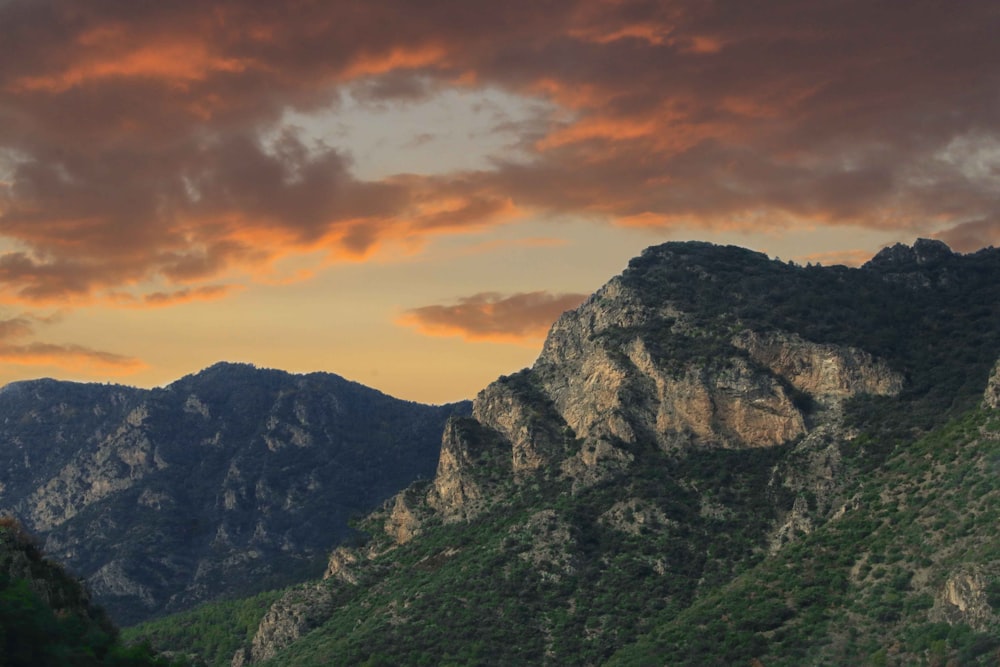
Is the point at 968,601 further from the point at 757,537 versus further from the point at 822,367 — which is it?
the point at 822,367

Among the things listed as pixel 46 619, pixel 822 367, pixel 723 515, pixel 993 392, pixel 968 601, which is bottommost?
pixel 968 601

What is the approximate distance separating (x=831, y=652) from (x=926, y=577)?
1356cm

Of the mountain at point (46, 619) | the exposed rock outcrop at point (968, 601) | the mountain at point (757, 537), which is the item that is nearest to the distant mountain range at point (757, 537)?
the exposed rock outcrop at point (968, 601)

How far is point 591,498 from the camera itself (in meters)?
190

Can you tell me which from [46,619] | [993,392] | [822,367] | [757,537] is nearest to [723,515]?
[757,537]

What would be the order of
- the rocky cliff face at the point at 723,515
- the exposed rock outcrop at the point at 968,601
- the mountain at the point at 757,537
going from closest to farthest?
the exposed rock outcrop at the point at 968,601 < the mountain at the point at 757,537 < the rocky cliff face at the point at 723,515

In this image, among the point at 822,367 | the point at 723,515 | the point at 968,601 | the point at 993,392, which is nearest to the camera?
the point at 968,601

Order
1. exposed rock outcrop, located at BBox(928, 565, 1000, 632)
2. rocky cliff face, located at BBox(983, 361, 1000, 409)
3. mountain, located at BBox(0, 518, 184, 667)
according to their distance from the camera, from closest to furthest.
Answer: mountain, located at BBox(0, 518, 184, 667)
exposed rock outcrop, located at BBox(928, 565, 1000, 632)
rocky cliff face, located at BBox(983, 361, 1000, 409)

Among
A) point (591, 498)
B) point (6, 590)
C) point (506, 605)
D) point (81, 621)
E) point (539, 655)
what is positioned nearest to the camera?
point (6, 590)

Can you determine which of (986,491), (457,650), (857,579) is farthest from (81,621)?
(986,491)

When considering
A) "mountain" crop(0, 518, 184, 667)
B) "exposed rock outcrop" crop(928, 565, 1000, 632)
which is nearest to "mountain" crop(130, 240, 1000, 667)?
"exposed rock outcrop" crop(928, 565, 1000, 632)

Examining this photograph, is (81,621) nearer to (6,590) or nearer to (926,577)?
(6,590)

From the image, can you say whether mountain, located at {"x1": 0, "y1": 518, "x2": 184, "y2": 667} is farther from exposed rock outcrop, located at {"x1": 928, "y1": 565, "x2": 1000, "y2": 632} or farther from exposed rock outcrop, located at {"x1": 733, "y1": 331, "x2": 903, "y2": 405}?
exposed rock outcrop, located at {"x1": 733, "y1": 331, "x2": 903, "y2": 405}

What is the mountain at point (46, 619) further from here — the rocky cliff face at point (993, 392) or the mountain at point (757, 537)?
the rocky cliff face at point (993, 392)
